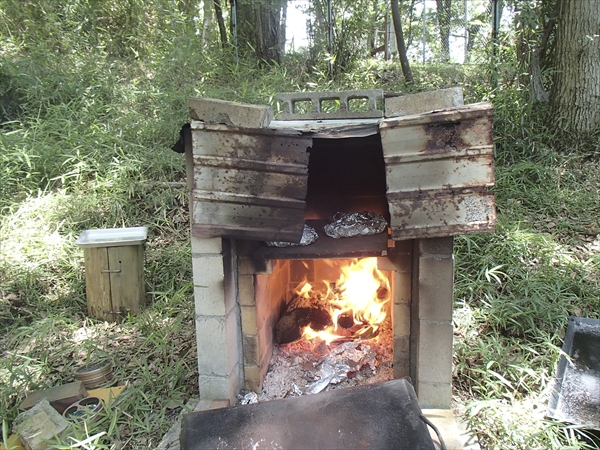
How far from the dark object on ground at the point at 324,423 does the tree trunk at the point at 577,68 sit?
5.11 m

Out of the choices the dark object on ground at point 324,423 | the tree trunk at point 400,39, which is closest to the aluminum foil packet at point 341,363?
the dark object on ground at point 324,423

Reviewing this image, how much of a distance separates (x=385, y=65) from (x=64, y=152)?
5.74 m

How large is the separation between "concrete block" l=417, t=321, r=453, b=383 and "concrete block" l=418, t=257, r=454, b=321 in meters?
0.07

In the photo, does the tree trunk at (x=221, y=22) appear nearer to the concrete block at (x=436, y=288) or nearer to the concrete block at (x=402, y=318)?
the concrete block at (x=402, y=318)

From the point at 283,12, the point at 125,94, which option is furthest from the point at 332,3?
the point at 125,94

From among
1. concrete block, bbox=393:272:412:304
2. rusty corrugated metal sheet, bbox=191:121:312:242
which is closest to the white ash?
concrete block, bbox=393:272:412:304

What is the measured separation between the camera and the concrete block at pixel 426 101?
247 cm

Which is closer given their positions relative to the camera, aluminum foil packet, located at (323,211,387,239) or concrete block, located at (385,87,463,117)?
concrete block, located at (385,87,463,117)

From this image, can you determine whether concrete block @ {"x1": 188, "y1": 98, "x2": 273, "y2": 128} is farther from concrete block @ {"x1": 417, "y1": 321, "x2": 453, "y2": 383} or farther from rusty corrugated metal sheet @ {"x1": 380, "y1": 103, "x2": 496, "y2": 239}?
concrete block @ {"x1": 417, "y1": 321, "x2": 453, "y2": 383}

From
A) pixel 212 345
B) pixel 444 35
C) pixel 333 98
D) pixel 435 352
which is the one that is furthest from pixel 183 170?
pixel 444 35

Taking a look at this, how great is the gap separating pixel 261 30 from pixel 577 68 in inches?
203

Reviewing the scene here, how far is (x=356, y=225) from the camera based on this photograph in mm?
2850

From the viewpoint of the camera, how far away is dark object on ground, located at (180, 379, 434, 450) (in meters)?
1.98

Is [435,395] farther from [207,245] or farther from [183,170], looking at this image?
[183,170]
